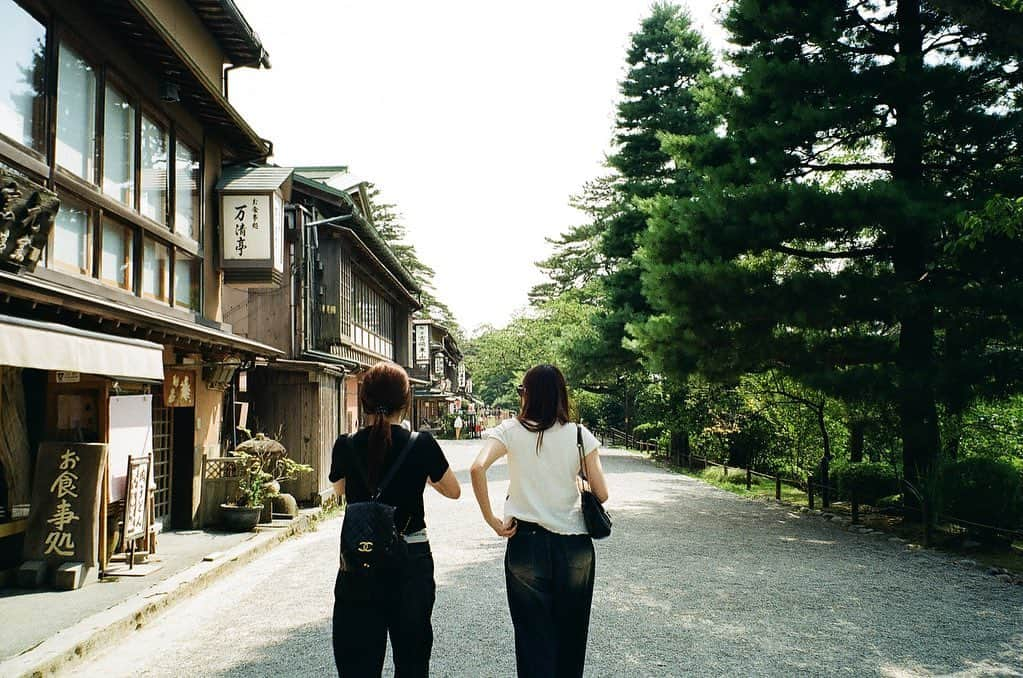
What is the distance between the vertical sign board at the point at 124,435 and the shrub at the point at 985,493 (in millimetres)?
10067

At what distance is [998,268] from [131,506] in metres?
11.1

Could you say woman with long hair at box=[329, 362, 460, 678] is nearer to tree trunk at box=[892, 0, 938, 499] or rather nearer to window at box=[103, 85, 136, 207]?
window at box=[103, 85, 136, 207]

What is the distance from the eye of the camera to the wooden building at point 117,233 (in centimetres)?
631

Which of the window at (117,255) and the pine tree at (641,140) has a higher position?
the pine tree at (641,140)

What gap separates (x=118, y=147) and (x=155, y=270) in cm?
164

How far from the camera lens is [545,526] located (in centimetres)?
370

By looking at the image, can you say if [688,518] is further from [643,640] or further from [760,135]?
[643,640]

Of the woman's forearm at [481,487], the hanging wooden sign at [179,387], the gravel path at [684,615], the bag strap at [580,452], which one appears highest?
the hanging wooden sign at [179,387]

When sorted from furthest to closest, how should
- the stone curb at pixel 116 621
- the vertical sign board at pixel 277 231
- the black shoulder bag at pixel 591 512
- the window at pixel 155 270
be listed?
the vertical sign board at pixel 277 231 < the window at pixel 155 270 < the stone curb at pixel 116 621 < the black shoulder bag at pixel 591 512

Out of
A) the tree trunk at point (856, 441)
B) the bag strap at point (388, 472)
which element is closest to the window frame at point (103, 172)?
the bag strap at point (388, 472)

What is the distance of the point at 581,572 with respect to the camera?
3664 millimetres

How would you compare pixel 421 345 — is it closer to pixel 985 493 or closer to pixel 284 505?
pixel 284 505

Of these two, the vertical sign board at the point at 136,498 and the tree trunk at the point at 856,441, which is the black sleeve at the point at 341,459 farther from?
the tree trunk at the point at 856,441

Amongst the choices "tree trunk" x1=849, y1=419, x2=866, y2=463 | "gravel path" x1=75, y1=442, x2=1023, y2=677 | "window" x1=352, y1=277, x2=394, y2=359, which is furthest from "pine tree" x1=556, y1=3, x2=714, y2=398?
"gravel path" x1=75, y1=442, x2=1023, y2=677
